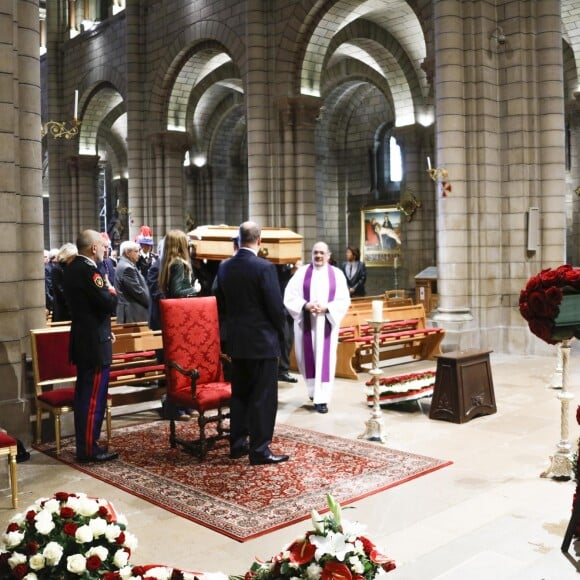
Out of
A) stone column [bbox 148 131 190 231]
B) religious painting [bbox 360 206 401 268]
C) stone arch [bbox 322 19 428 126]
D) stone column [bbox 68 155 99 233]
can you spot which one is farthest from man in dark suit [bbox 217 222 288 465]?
stone column [bbox 68 155 99 233]

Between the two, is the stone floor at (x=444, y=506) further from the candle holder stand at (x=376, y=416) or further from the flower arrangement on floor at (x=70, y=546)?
the flower arrangement on floor at (x=70, y=546)

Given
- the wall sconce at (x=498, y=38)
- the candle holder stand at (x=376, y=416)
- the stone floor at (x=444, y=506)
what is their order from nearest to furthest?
the stone floor at (x=444, y=506) → the candle holder stand at (x=376, y=416) → the wall sconce at (x=498, y=38)

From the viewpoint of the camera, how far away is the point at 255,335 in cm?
518

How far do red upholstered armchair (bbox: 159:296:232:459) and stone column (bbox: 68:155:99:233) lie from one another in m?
17.3

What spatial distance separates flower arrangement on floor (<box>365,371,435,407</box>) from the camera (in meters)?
6.79

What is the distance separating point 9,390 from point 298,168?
9.28 m

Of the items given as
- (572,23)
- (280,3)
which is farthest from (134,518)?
(572,23)

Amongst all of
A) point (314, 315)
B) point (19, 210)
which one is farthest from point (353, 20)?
point (19, 210)

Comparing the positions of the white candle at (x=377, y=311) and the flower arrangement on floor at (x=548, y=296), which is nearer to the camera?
the flower arrangement on floor at (x=548, y=296)

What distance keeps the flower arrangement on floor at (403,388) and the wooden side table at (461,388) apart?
0.96 feet

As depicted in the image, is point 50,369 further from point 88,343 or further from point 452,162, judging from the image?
point 452,162

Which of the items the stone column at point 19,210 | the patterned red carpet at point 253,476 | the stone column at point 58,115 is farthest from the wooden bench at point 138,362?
the stone column at point 58,115

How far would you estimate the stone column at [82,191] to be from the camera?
22266mm

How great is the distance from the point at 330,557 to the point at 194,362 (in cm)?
394
